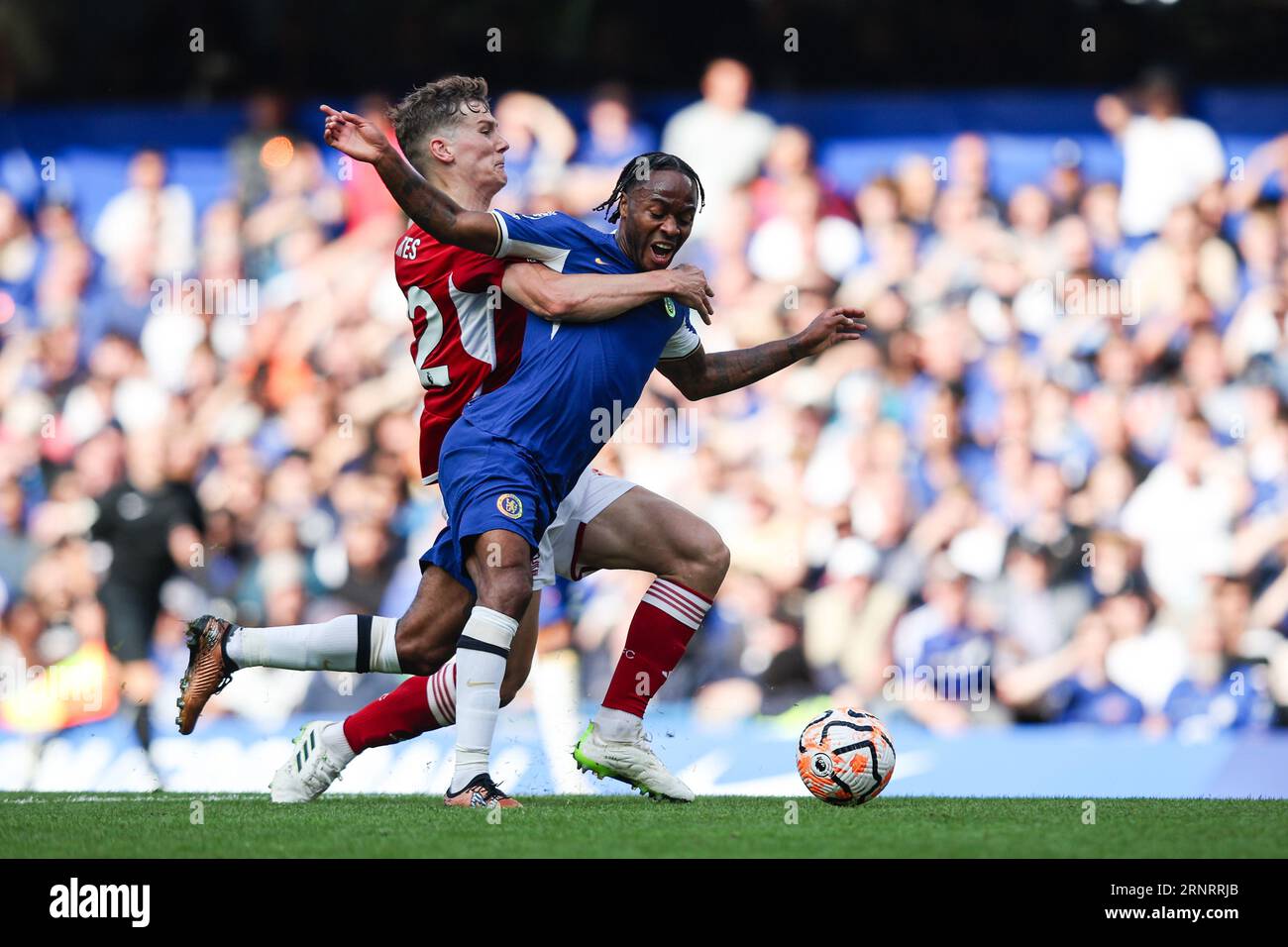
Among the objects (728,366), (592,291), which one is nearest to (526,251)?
(592,291)

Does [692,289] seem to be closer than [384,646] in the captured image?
Yes

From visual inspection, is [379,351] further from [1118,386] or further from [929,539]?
[1118,386]

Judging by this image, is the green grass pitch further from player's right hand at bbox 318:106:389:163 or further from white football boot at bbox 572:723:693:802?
player's right hand at bbox 318:106:389:163

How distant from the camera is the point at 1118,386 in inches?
323

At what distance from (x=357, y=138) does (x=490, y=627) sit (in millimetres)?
1331

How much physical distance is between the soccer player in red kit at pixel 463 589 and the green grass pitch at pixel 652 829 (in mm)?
201

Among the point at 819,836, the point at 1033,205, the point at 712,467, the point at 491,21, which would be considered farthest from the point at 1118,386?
the point at 819,836

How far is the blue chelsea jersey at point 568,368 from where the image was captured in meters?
4.76

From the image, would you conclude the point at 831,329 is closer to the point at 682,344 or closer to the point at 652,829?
the point at 682,344

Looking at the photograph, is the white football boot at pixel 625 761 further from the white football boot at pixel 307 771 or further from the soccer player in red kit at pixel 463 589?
the white football boot at pixel 307 771

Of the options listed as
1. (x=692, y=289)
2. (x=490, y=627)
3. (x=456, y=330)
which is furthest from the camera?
(x=456, y=330)

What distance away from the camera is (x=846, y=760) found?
476 centimetres

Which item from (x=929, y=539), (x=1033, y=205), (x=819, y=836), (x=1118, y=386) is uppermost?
(x=1033, y=205)

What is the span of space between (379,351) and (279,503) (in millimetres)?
906
